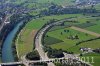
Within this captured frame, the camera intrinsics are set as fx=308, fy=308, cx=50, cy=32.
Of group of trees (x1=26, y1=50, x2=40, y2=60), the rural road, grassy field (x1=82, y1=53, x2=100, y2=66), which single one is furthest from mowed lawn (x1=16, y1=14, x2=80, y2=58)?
grassy field (x1=82, y1=53, x2=100, y2=66)

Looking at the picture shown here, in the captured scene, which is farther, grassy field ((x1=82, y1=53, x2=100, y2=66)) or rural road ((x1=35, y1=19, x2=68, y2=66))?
rural road ((x1=35, y1=19, x2=68, y2=66))

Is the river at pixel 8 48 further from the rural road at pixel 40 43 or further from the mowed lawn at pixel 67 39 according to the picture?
the mowed lawn at pixel 67 39

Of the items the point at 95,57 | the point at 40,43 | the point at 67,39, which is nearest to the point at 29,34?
the point at 40,43

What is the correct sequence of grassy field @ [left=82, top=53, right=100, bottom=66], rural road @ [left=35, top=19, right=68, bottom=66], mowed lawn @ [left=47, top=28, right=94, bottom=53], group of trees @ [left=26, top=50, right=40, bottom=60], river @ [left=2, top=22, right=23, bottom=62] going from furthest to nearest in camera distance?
mowed lawn @ [left=47, top=28, right=94, bottom=53], river @ [left=2, top=22, right=23, bottom=62], rural road @ [left=35, top=19, right=68, bottom=66], group of trees @ [left=26, top=50, right=40, bottom=60], grassy field @ [left=82, top=53, right=100, bottom=66]

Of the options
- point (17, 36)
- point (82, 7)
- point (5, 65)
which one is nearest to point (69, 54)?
point (5, 65)

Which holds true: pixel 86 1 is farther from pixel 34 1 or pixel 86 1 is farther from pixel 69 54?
pixel 69 54

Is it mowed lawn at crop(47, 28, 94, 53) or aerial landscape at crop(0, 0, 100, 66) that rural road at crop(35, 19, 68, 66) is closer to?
aerial landscape at crop(0, 0, 100, 66)

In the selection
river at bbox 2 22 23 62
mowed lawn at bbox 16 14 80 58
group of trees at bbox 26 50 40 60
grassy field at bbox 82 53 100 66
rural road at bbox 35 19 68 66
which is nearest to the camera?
grassy field at bbox 82 53 100 66

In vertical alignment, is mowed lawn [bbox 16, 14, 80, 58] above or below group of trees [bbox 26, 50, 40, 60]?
above

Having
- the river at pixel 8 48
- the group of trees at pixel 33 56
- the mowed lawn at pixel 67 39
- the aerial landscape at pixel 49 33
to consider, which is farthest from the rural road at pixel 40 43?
the river at pixel 8 48
